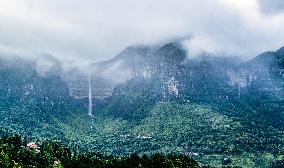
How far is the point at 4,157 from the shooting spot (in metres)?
193

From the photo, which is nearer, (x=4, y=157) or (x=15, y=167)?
(x=15, y=167)

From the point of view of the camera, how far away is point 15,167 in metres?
181

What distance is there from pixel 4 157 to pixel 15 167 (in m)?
13.7
